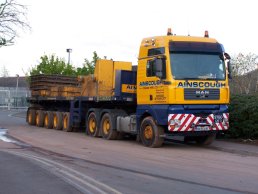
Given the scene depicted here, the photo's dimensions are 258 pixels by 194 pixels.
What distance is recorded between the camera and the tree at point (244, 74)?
97.1 feet

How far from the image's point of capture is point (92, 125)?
2298 cm

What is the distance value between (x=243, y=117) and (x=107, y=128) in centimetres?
567

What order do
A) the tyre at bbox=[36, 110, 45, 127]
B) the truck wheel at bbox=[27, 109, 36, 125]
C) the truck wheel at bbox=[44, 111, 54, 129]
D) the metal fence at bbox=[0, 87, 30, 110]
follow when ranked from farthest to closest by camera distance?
1. the metal fence at bbox=[0, 87, 30, 110]
2. the truck wheel at bbox=[27, 109, 36, 125]
3. the tyre at bbox=[36, 110, 45, 127]
4. the truck wheel at bbox=[44, 111, 54, 129]

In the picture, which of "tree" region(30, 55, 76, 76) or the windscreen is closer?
the windscreen

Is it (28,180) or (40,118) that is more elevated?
(40,118)

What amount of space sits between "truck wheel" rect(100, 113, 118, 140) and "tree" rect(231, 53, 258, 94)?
33.8 feet

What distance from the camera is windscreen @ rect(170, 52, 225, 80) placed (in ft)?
56.3

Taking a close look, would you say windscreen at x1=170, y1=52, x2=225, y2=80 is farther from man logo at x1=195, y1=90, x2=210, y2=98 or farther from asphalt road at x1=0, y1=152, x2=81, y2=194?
asphalt road at x1=0, y1=152, x2=81, y2=194

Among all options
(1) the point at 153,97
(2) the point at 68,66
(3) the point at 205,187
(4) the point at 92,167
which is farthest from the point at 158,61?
(2) the point at 68,66

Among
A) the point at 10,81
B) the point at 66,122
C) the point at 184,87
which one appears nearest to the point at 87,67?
the point at 66,122

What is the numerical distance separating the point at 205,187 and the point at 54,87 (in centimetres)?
1929

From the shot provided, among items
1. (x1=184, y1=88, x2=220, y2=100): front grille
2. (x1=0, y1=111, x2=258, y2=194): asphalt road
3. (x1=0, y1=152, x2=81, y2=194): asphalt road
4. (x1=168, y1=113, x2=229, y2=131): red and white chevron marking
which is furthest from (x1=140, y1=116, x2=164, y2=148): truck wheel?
(x1=0, y1=152, x2=81, y2=194): asphalt road

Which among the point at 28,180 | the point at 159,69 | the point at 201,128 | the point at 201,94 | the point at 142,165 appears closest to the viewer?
the point at 28,180

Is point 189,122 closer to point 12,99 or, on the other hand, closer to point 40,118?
point 40,118
